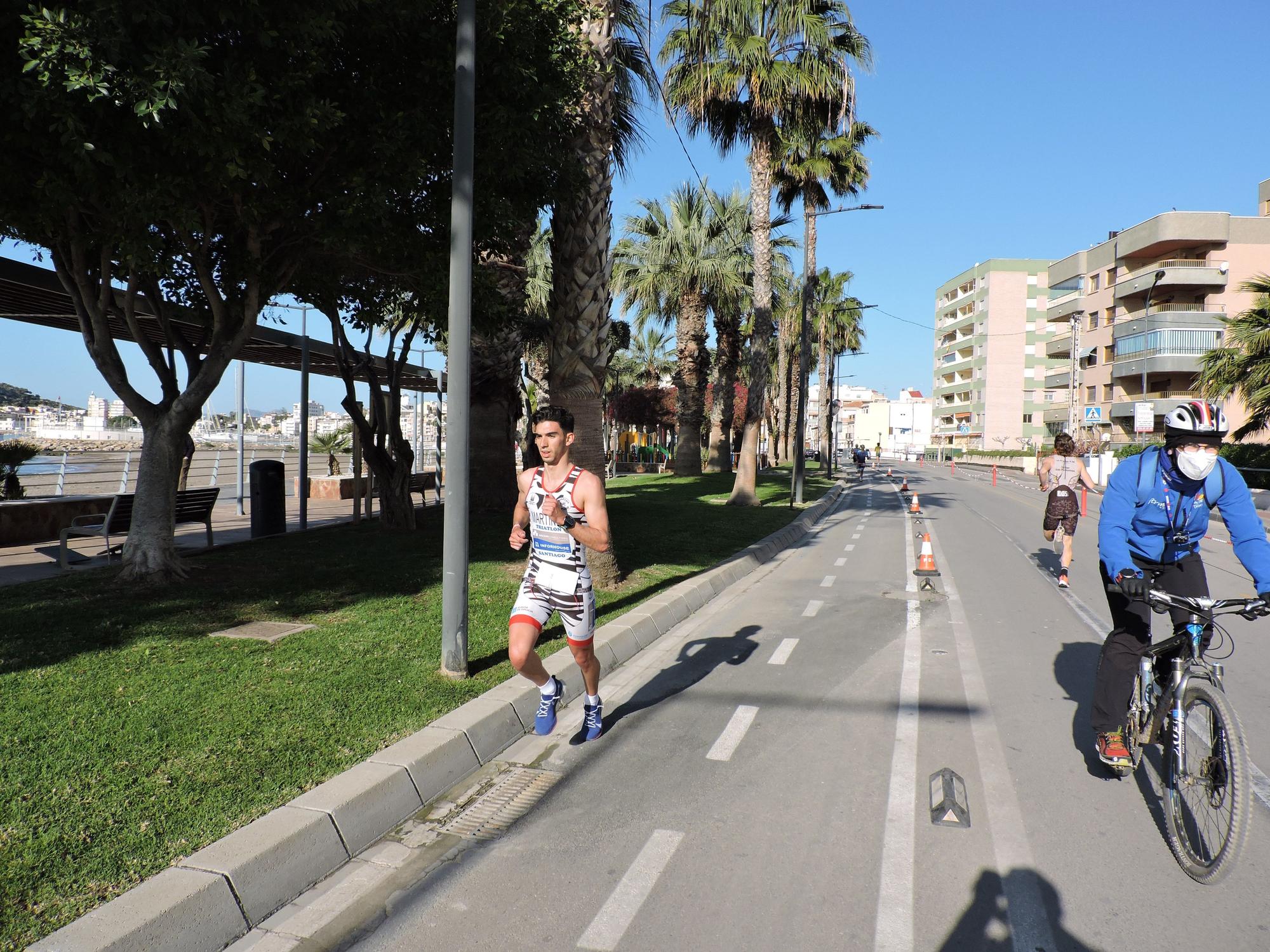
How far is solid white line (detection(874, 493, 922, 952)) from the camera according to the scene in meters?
3.16

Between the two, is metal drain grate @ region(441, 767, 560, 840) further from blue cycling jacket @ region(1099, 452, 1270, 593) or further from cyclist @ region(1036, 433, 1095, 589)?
cyclist @ region(1036, 433, 1095, 589)

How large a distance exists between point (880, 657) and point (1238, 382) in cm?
2288

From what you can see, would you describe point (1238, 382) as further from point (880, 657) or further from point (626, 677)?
point (626, 677)

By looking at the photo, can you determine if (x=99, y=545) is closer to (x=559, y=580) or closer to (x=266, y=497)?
(x=266, y=497)

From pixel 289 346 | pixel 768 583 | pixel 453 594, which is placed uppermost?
pixel 289 346

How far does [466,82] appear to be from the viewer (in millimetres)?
6039

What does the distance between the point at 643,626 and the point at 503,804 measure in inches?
150

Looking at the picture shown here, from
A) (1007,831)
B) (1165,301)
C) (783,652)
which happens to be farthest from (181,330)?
(1165,301)

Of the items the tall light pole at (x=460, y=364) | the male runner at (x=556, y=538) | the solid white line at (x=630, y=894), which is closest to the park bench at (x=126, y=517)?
the tall light pole at (x=460, y=364)

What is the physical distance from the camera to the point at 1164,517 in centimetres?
414

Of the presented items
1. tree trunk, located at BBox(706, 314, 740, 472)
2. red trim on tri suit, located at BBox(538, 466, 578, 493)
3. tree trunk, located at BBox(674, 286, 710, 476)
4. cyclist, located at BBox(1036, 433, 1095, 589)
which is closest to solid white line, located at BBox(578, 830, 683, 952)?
red trim on tri suit, located at BBox(538, 466, 578, 493)

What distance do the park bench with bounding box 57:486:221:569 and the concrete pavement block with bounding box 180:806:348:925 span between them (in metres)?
6.71

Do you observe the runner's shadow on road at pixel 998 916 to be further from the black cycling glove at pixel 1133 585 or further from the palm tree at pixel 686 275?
the palm tree at pixel 686 275

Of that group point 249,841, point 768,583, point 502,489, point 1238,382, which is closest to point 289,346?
point 502,489
